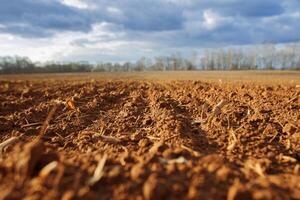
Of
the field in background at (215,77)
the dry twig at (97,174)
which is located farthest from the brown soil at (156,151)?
the field in background at (215,77)

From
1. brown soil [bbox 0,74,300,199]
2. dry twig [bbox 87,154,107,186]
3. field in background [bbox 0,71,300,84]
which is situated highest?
dry twig [bbox 87,154,107,186]

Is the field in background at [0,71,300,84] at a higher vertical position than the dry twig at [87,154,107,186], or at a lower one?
lower

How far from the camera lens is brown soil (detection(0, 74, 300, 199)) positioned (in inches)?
101

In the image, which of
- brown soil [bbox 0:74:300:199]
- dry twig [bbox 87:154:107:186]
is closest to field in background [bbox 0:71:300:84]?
brown soil [bbox 0:74:300:199]

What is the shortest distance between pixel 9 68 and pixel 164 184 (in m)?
82.3

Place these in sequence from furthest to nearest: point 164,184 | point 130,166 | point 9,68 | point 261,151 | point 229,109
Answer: point 9,68 → point 229,109 → point 261,151 → point 130,166 → point 164,184

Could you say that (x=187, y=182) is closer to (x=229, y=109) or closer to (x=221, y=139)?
(x=221, y=139)

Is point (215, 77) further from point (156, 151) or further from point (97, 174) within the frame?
point (97, 174)

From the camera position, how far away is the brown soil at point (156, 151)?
2.58 metres

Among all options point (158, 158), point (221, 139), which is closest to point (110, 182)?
point (158, 158)

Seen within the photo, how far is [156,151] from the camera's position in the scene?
3354 mm

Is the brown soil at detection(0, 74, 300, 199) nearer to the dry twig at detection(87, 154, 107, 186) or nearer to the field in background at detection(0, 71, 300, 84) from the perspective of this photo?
the dry twig at detection(87, 154, 107, 186)

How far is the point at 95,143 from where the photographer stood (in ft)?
14.9

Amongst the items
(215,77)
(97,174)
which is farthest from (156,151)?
(215,77)
